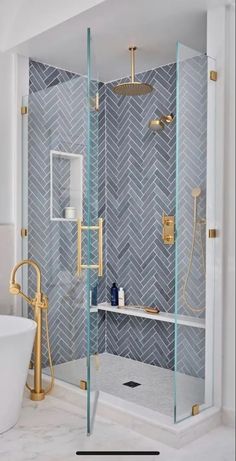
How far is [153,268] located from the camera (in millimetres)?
3930

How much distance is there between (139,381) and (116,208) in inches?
61.7

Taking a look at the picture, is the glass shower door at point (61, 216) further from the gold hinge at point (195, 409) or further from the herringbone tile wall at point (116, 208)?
the gold hinge at point (195, 409)

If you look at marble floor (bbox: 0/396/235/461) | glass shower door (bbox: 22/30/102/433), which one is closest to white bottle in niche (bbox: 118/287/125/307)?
glass shower door (bbox: 22/30/102/433)

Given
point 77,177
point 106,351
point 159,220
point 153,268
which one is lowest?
point 106,351

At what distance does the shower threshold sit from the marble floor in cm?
6

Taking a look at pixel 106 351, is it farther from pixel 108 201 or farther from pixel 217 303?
pixel 217 303

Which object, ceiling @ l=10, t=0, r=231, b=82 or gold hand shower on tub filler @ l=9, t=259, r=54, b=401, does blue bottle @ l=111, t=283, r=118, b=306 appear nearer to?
gold hand shower on tub filler @ l=9, t=259, r=54, b=401

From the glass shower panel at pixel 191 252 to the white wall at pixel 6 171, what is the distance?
154 cm

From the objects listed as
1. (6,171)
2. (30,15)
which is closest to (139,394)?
(6,171)

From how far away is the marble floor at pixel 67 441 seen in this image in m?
2.31

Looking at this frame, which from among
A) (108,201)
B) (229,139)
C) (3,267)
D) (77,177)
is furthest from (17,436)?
(108,201)

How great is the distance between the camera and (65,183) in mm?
3109

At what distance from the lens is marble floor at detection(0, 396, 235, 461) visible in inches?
90.8

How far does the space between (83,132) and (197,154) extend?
0.91m
